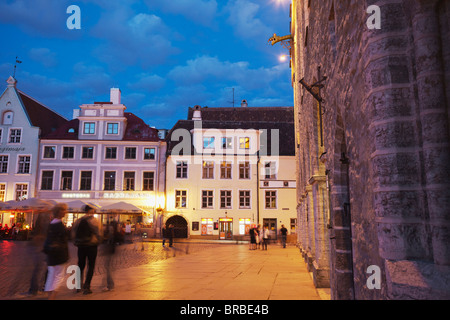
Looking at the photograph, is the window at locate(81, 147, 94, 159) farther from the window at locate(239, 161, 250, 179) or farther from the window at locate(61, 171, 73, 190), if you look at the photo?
the window at locate(239, 161, 250, 179)

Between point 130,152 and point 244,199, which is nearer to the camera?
point 244,199

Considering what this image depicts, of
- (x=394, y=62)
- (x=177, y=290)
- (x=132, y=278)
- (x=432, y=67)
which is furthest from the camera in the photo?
(x=132, y=278)

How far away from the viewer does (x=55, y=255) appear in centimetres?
684

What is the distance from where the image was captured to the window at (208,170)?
37.5 m

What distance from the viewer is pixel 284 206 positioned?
120ft

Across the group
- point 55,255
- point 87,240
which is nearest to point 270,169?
point 87,240

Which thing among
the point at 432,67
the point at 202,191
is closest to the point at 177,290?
Result: the point at 432,67

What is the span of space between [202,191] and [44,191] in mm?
15417

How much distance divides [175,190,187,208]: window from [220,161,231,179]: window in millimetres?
4120

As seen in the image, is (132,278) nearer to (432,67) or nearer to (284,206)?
(432,67)

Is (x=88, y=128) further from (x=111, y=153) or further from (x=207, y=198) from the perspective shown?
(x=207, y=198)

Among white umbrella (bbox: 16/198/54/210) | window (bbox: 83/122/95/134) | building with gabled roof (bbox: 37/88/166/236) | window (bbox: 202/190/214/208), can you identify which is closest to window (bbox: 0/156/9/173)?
building with gabled roof (bbox: 37/88/166/236)

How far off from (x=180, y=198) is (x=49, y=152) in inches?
545
